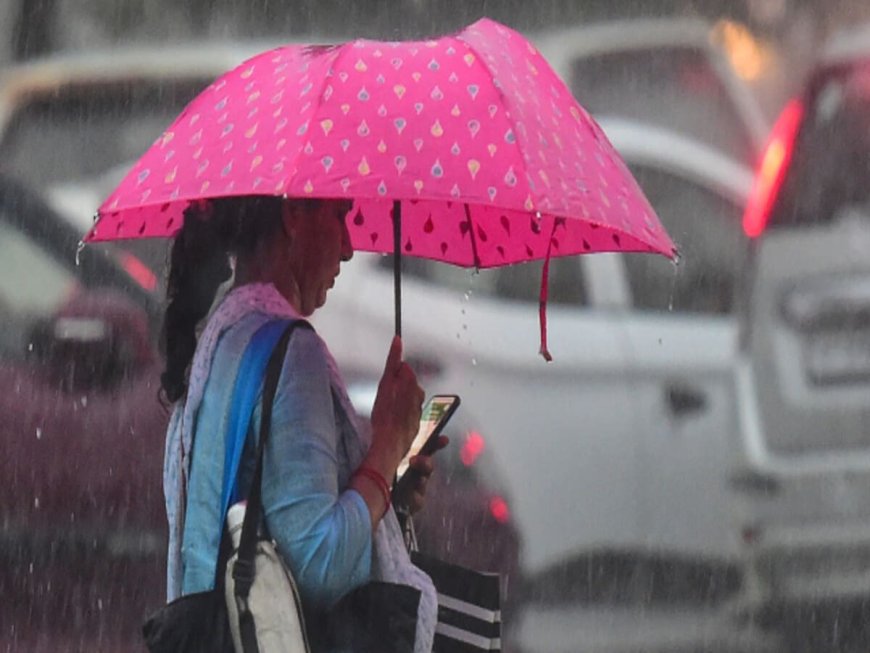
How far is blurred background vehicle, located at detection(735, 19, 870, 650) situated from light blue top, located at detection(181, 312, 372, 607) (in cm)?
279

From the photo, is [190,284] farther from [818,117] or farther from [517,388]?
[818,117]

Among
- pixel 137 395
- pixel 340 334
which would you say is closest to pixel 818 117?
pixel 340 334

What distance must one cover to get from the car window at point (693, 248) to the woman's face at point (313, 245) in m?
2.47

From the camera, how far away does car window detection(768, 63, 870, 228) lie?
5254mm

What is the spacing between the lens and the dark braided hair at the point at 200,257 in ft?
9.11

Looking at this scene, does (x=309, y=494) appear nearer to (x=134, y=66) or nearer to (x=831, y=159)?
(x=134, y=66)

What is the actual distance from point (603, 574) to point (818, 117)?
1521mm

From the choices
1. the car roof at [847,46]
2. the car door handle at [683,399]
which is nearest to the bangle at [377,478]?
the car door handle at [683,399]

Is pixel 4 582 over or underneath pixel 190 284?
underneath

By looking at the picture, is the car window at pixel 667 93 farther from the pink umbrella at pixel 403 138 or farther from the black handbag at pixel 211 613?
the black handbag at pixel 211 613

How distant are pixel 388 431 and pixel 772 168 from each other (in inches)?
111

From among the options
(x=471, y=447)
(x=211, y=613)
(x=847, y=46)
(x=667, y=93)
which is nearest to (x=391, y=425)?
(x=211, y=613)

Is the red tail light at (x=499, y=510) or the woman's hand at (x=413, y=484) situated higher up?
the woman's hand at (x=413, y=484)

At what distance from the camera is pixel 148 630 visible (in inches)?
105
